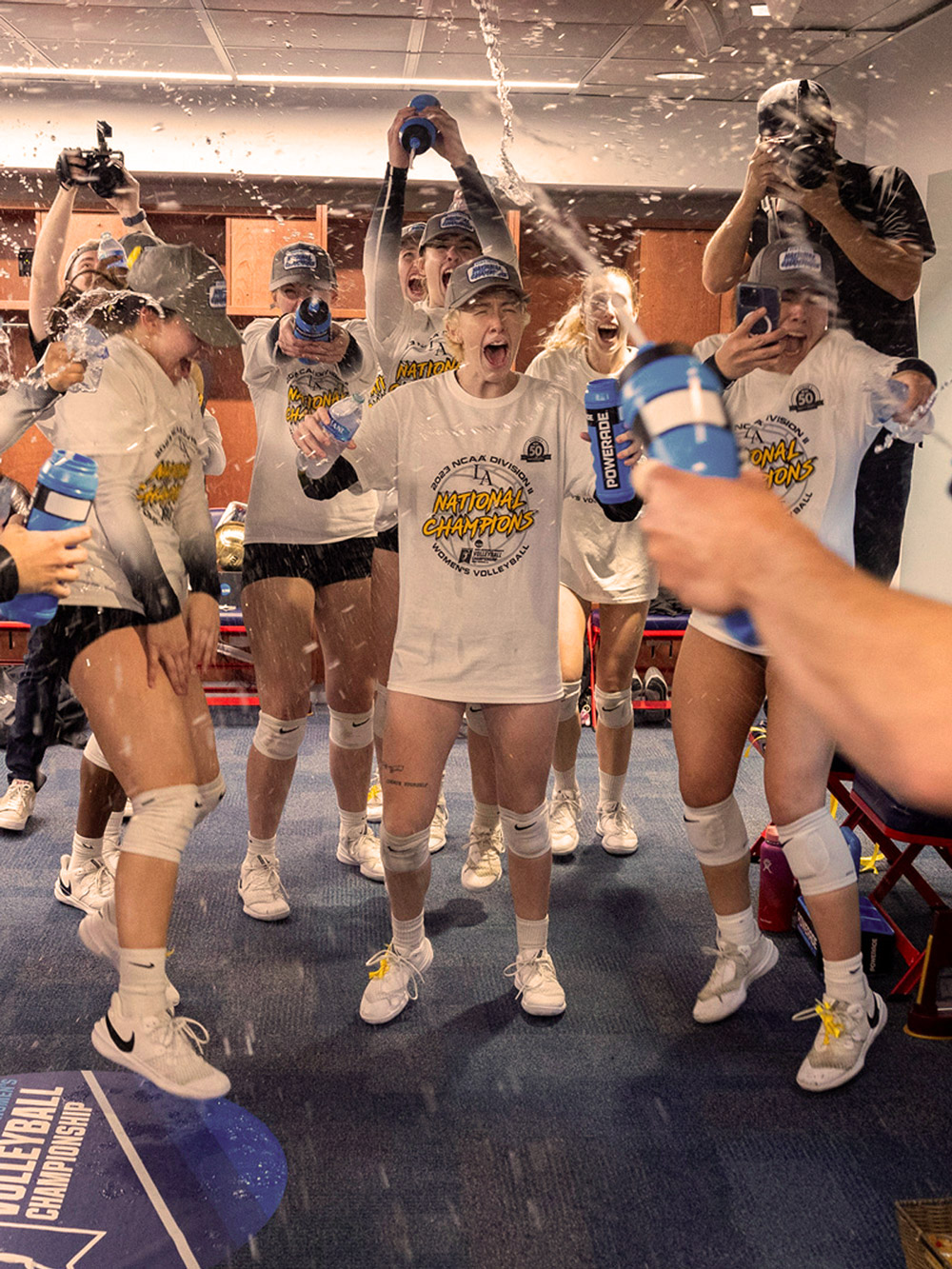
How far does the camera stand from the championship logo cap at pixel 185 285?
1.19 metres

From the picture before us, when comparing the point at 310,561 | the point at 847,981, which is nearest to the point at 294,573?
the point at 310,561

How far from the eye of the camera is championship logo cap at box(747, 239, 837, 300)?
1.16 m

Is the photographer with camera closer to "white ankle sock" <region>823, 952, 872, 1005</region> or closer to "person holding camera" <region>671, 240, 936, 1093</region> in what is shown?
"person holding camera" <region>671, 240, 936, 1093</region>

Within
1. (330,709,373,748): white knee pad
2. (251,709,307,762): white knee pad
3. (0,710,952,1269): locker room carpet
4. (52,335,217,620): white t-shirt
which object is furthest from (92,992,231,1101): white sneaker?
(330,709,373,748): white knee pad

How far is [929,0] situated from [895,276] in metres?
0.35

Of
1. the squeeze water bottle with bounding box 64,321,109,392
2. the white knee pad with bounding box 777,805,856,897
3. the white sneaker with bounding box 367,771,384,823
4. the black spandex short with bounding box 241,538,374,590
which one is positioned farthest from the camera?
the white sneaker with bounding box 367,771,384,823

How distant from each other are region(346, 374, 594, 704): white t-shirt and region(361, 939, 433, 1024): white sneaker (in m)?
0.45

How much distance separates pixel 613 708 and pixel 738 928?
597mm

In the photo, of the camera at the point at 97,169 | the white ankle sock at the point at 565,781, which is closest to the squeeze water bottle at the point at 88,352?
the camera at the point at 97,169

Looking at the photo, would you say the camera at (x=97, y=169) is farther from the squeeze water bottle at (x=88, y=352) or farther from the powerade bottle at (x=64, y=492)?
the powerade bottle at (x=64, y=492)

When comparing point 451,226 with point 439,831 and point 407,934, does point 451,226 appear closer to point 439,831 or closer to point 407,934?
point 407,934

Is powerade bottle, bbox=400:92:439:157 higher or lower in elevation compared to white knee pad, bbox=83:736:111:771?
higher

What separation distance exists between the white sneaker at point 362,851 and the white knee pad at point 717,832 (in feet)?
2.44

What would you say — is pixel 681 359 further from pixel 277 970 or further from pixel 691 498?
pixel 277 970
